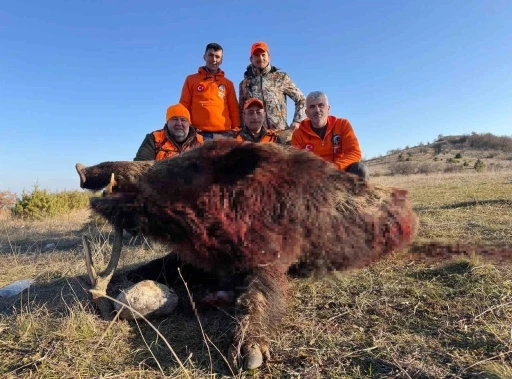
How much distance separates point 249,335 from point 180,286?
1.31 metres

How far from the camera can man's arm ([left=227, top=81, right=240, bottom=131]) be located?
6312 mm

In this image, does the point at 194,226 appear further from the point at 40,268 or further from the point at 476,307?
the point at 40,268

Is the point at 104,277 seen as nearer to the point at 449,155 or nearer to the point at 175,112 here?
the point at 175,112

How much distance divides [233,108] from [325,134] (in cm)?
187

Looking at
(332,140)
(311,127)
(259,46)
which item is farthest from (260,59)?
(332,140)

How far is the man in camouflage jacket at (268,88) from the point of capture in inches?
236

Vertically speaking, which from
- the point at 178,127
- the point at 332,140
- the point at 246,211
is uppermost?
the point at 178,127

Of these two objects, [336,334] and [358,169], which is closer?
[336,334]

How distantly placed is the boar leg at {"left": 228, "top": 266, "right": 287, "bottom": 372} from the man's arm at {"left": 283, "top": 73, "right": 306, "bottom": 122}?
4.06 metres

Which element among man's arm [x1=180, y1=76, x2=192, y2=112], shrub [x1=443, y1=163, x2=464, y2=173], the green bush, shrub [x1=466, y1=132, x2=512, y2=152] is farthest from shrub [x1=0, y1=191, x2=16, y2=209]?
shrub [x1=466, y1=132, x2=512, y2=152]

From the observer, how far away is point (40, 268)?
15.9ft

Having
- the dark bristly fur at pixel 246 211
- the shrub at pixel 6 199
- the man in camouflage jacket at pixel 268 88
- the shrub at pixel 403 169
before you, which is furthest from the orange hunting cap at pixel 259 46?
the shrub at pixel 403 169

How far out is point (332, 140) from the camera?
16.7 ft

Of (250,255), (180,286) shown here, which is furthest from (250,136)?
(250,255)
